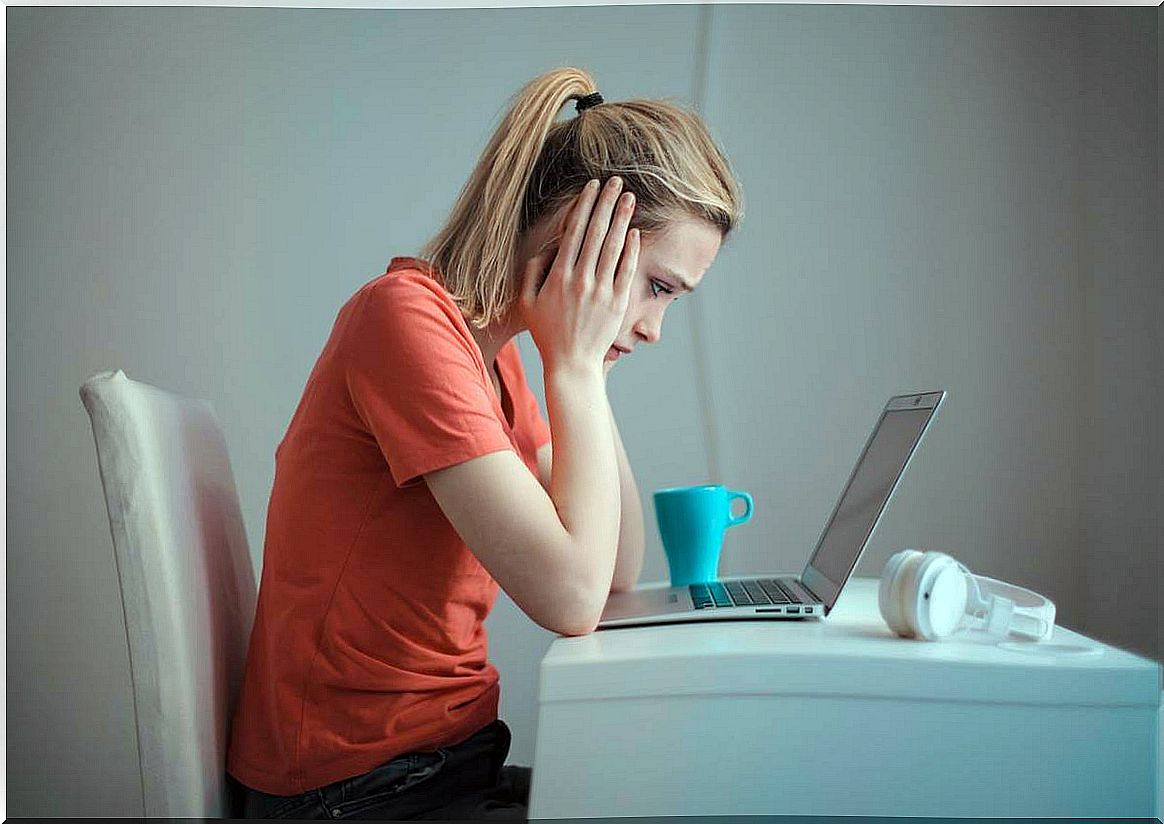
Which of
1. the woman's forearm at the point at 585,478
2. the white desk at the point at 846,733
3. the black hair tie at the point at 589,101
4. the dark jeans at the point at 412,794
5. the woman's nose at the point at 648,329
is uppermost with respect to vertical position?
the black hair tie at the point at 589,101

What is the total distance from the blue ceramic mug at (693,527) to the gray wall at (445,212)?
2.10ft

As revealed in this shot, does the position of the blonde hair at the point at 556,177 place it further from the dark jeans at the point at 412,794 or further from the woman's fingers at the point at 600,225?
the dark jeans at the point at 412,794

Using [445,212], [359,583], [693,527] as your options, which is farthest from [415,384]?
[445,212]

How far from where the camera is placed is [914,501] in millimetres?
1645

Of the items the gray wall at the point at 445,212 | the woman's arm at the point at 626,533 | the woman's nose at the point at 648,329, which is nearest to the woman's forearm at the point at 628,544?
the woman's arm at the point at 626,533

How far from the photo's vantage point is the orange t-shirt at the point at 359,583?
0.82 m

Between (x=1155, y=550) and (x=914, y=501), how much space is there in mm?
340

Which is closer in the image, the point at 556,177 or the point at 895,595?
the point at 895,595

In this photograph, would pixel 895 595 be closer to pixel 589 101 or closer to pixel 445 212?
pixel 589 101

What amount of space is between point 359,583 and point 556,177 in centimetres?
38

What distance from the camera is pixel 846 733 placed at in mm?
659

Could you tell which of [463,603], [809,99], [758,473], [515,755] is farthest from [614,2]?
[515,755]

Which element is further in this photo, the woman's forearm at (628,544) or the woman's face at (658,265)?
the woman's forearm at (628,544)

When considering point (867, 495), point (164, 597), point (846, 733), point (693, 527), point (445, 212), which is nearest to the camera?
point (846, 733)
